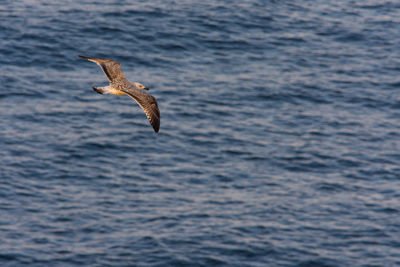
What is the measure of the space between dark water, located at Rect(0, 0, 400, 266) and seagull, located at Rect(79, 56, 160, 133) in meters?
11.7

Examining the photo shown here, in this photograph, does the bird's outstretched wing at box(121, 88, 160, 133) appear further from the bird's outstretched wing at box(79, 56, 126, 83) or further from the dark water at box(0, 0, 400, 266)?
the dark water at box(0, 0, 400, 266)

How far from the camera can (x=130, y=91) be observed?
19906 millimetres

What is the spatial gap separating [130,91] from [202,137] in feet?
61.0

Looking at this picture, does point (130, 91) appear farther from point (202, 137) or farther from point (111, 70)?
point (202, 137)

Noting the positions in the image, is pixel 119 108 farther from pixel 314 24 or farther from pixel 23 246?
pixel 314 24

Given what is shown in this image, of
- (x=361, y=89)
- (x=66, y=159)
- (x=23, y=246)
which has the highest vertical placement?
(x=361, y=89)

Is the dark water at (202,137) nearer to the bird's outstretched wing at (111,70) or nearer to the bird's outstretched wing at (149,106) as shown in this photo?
the bird's outstretched wing at (111,70)

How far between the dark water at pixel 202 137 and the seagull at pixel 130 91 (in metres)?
11.7

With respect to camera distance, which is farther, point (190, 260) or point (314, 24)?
point (314, 24)

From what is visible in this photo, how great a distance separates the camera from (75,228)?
32.8 metres

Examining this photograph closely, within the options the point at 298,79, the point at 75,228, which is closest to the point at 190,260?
the point at 75,228

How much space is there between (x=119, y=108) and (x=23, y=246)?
11.6 meters

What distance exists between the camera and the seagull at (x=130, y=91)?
18.9m

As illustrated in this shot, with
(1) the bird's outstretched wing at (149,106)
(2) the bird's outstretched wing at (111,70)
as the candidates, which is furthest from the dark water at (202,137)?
(1) the bird's outstretched wing at (149,106)
